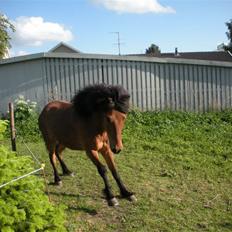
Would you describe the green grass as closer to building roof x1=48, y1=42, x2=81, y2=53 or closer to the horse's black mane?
the horse's black mane

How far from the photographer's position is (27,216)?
369 centimetres

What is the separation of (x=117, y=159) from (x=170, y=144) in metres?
1.75

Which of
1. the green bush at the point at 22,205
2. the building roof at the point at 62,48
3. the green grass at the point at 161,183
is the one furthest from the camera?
the building roof at the point at 62,48

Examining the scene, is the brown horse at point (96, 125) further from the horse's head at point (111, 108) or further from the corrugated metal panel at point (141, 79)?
the corrugated metal panel at point (141, 79)

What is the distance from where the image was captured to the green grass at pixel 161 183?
5230 millimetres

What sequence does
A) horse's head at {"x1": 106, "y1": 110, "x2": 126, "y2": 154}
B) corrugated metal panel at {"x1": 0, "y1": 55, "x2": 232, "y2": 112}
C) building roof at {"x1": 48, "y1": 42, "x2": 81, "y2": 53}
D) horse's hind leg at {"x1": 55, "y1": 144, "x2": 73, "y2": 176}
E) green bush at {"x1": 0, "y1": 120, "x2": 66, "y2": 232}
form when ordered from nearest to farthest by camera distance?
green bush at {"x1": 0, "y1": 120, "x2": 66, "y2": 232} → horse's head at {"x1": 106, "y1": 110, "x2": 126, "y2": 154} → horse's hind leg at {"x1": 55, "y1": 144, "x2": 73, "y2": 176} → corrugated metal panel at {"x1": 0, "y1": 55, "x2": 232, "y2": 112} → building roof at {"x1": 48, "y1": 42, "x2": 81, "y2": 53}

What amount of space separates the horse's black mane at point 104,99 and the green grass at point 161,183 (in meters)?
1.38

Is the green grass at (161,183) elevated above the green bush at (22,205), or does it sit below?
below

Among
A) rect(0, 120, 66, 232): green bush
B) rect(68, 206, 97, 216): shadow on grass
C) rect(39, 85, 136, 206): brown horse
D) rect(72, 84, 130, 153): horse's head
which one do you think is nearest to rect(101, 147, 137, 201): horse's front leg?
rect(39, 85, 136, 206): brown horse

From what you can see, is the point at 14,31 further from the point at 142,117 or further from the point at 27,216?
the point at 27,216

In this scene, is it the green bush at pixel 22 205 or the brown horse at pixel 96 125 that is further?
the brown horse at pixel 96 125

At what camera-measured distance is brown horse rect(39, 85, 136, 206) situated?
17.7 feet

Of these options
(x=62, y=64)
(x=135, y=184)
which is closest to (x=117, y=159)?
(x=135, y=184)

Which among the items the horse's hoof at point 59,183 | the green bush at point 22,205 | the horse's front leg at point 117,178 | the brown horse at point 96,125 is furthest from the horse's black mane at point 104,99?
the green bush at point 22,205
